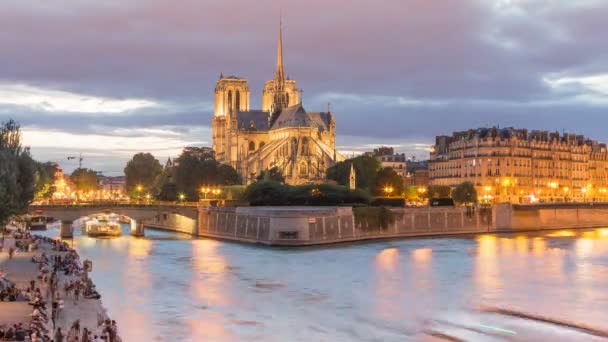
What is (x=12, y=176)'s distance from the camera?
100 ft

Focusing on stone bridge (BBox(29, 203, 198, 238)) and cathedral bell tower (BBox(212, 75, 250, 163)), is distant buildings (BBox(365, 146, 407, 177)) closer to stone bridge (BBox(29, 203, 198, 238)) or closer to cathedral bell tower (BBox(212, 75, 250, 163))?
cathedral bell tower (BBox(212, 75, 250, 163))

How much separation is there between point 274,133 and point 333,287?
91414 millimetres

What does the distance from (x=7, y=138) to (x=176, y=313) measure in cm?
1056

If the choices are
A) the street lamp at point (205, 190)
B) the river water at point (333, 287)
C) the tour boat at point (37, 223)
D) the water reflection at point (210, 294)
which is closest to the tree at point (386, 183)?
the street lamp at point (205, 190)

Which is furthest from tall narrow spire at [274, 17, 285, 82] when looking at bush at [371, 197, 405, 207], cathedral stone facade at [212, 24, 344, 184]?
bush at [371, 197, 405, 207]

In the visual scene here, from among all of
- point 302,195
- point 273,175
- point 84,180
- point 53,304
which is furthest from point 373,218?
point 84,180

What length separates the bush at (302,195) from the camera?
73.1 metres

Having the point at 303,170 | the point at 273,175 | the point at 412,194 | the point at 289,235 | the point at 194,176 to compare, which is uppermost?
the point at 303,170

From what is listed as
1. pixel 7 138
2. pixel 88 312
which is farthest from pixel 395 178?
pixel 88 312

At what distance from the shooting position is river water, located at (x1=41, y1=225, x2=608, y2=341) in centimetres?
→ 2823

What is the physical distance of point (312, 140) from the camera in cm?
11938

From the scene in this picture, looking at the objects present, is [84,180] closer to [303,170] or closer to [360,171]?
[303,170]

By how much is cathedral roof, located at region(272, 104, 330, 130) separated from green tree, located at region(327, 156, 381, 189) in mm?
24786

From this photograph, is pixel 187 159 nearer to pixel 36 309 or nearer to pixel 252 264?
pixel 252 264
